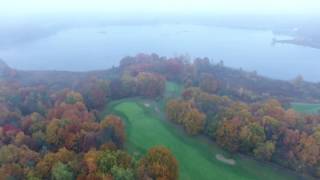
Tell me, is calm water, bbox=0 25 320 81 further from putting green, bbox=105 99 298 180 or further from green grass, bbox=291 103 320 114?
putting green, bbox=105 99 298 180

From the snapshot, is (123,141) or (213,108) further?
(213,108)

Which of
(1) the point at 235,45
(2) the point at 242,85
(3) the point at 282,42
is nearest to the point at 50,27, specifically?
(1) the point at 235,45

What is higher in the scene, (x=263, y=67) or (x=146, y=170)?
(x=146, y=170)

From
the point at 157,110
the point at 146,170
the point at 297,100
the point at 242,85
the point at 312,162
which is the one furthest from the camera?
the point at 242,85

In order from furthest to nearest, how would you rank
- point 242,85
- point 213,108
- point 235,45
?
point 235,45
point 242,85
point 213,108

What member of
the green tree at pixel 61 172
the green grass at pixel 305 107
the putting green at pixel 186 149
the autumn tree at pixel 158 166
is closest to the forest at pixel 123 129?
the green tree at pixel 61 172

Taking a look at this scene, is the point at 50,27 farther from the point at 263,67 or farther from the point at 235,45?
the point at 263,67

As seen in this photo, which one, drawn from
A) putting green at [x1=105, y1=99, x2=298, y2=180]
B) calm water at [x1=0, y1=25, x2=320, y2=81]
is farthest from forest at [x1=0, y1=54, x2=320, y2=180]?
calm water at [x1=0, y1=25, x2=320, y2=81]
